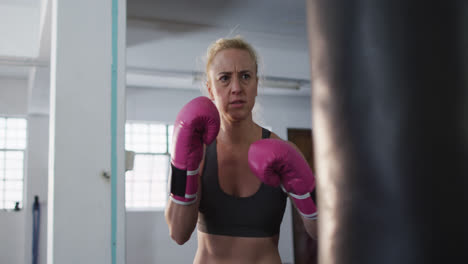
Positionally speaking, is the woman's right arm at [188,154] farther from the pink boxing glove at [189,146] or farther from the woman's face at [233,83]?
the woman's face at [233,83]

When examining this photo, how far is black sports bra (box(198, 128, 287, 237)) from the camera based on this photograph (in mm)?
1486

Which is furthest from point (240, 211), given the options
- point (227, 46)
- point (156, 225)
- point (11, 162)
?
point (11, 162)

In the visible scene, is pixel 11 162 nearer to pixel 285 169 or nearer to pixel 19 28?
pixel 19 28

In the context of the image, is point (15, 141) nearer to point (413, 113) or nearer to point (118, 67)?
point (118, 67)

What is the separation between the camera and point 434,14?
0.52 ft

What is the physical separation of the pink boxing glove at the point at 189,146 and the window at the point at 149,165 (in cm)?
636

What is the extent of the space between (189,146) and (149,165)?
6584mm

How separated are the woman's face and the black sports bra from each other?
0.25 m

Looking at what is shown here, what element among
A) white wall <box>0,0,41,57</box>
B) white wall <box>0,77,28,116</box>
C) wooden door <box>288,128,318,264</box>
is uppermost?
white wall <box>0,0,41,57</box>

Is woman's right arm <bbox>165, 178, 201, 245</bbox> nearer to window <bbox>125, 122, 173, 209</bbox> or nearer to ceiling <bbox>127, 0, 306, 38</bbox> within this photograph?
ceiling <bbox>127, 0, 306, 38</bbox>

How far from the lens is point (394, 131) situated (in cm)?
16

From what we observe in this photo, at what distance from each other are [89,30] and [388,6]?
171cm

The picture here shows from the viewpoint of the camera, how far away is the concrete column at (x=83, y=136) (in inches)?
61.2

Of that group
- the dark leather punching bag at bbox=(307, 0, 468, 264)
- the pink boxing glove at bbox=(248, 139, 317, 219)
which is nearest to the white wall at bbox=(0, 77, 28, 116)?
the pink boxing glove at bbox=(248, 139, 317, 219)
